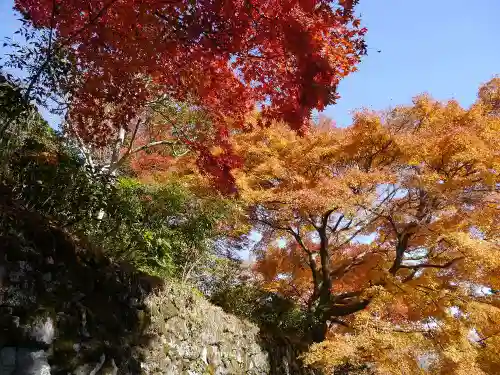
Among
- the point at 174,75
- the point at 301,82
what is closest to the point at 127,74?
the point at 174,75

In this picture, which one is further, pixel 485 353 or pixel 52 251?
pixel 485 353

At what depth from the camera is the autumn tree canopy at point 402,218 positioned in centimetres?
755

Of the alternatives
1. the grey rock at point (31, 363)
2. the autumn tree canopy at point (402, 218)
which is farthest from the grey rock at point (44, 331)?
the autumn tree canopy at point (402, 218)

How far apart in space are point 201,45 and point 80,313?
3468mm

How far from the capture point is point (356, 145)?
966 centimetres

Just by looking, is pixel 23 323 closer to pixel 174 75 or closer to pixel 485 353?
pixel 174 75

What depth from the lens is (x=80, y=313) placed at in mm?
4434

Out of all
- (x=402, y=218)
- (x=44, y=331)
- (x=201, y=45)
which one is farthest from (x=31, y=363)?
(x=402, y=218)

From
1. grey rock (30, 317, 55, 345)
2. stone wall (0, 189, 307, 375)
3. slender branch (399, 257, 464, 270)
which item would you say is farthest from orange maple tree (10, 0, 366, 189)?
slender branch (399, 257, 464, 270)

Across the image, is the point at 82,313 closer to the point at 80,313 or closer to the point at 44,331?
the point at 80,313

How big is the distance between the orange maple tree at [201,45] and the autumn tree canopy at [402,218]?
3.49 m

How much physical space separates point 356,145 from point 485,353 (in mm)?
5101

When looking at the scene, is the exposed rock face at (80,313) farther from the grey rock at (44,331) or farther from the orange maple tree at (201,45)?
the orange maple tree at (201,45)

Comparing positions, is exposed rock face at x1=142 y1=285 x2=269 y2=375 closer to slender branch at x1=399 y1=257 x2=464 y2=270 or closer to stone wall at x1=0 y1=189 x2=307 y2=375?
stone wall at x1=0 y1=189 x2=307 y2=375
